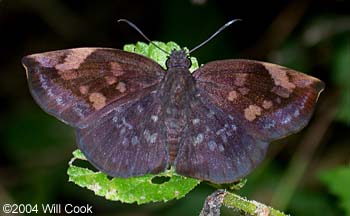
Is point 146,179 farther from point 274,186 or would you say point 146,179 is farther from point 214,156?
point 274,186

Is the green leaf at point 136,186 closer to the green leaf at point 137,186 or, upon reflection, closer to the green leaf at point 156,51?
the green leaf at point 137,186

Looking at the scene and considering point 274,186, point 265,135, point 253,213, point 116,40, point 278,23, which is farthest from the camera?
point 116,40

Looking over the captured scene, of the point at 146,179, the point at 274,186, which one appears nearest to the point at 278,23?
the point at 274,186

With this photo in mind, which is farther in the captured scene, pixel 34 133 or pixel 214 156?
pixel 34 133

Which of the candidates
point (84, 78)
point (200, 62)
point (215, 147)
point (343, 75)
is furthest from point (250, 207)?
point (200, 62)

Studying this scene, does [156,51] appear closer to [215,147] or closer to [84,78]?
[84,78]

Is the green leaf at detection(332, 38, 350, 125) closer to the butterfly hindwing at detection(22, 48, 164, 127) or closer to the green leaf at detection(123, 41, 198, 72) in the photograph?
the green leaf at detection(123, 41, 198, 72)
